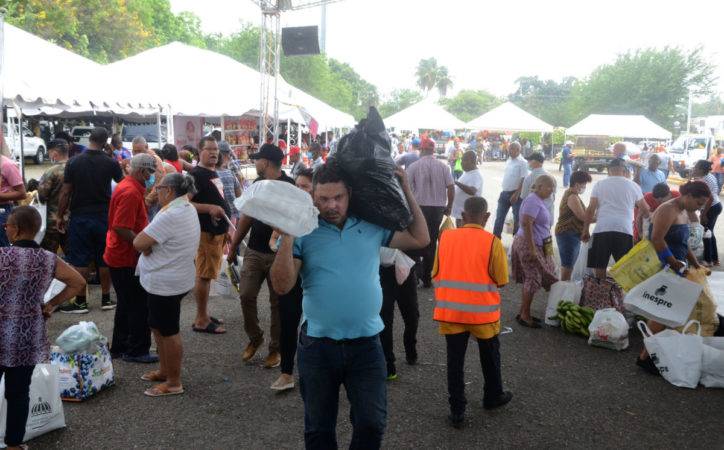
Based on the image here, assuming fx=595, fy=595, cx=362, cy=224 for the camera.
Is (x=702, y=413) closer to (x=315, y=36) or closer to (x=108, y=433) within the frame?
(x=108, y=433)

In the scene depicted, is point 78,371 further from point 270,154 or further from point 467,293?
point 467,293

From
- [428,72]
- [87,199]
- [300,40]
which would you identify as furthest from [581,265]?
[428,72]

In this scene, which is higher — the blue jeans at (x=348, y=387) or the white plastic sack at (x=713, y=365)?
the blue jeans at (x=348, y=387)

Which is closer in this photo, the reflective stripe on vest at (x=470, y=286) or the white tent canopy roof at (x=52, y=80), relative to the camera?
the reflective stripe on vest at (x=470, y=286)

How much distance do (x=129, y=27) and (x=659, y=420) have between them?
166 feet

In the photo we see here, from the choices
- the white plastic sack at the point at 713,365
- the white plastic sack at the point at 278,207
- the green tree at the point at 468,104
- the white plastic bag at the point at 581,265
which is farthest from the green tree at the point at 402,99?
the white plastic sack at the point at 278,207

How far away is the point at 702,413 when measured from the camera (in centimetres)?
425

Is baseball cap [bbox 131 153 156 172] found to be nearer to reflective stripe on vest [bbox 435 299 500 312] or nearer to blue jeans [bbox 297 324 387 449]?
reflective stripe on vest [bbox 435 299 500 312]

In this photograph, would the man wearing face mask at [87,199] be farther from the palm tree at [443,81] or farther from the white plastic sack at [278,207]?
the palm tree at [443,81]

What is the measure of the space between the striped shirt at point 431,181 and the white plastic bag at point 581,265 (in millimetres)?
1699

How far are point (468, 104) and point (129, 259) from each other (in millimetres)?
95582

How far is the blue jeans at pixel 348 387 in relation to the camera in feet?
8.36

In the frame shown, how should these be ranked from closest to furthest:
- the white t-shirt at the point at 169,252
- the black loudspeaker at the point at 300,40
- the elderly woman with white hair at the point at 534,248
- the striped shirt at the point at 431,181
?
the white t-shirt at the point at 169,252, the elderly woman with white hair at the point at 534,248, the striped shirt at the point at 431,181, the black loudspeaker at the point at 300,40

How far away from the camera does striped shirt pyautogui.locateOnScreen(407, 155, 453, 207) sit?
731 centimetres
